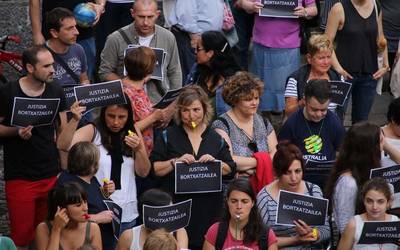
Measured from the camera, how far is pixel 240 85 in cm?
912

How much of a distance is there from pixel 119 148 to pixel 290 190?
1335 millimetres

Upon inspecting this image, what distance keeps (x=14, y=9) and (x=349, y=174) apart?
5851 millimetres

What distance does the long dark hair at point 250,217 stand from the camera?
7910mm

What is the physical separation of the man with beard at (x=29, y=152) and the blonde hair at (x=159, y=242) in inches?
76.6

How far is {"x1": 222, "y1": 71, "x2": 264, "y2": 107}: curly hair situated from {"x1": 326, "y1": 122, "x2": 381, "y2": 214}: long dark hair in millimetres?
959

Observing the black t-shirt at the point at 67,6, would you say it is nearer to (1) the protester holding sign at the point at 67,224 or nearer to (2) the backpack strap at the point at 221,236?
(1) the protester holding sign at the point at 67,224

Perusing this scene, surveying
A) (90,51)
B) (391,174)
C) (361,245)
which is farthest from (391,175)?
(90,51)

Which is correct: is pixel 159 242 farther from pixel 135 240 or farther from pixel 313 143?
pixel 313 143

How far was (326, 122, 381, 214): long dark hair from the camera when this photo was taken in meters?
8.48

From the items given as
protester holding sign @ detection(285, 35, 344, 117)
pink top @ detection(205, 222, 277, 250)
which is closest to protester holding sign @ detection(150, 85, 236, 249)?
pink top @ detection(205, 222, 277, 250)

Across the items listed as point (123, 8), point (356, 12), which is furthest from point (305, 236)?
point (123, 8)

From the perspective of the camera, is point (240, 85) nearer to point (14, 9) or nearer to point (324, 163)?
point (324, 163)

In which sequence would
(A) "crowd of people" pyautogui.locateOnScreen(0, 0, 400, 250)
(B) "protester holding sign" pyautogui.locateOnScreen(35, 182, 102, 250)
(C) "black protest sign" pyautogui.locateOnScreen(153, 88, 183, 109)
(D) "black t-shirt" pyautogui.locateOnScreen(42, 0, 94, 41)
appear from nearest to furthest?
(B) "protester holding sign" pyautogui.locateOnScreen(35, 182, 102, 250) < (A) "crowd of people" pyautogui.locateOnScreen(0, 0, 400, 250) < (C) "black protest sign" pyautogui.locateOnScreen(153, 88, 183, 109) < (D) "black t-shirt" pyautogui.locateOnScreen(42, 0, 94, 41)

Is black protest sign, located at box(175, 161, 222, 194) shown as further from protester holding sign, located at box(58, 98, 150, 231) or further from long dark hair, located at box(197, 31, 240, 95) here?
long dark hair, located at box(197, 31, 240, 95)
